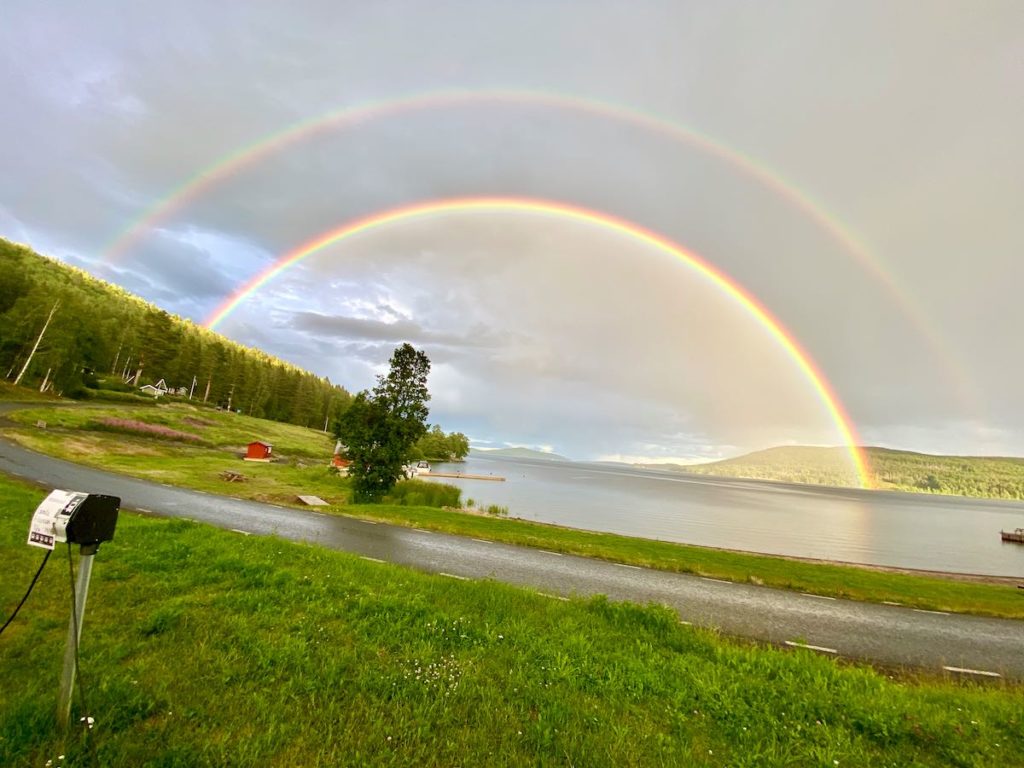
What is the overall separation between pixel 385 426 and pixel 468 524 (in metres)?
11.8

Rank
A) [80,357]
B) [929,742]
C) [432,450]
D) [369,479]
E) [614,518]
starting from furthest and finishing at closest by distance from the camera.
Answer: [432,450] < [80,357] < [614,518] < [369,479] < [929,742]

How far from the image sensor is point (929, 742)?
512 centimetres

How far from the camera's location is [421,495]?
113 feet

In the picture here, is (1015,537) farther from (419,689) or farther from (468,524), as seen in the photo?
(419,689)

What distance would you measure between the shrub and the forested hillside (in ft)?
28.5

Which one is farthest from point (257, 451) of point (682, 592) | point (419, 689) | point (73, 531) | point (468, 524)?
point (73, 531)

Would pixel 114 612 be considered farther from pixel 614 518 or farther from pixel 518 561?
pixel 614 518

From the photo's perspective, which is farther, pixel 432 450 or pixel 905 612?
pixel 432 450

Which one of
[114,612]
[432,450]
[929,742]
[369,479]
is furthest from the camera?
[432,450]

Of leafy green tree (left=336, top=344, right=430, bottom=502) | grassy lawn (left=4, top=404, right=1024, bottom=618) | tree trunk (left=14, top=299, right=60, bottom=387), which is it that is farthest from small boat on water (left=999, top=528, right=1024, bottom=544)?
tree trunk (left=14, top=299, right=60, bottom=387)

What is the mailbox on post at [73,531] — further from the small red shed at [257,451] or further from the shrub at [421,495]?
the small red shed at [257,451]

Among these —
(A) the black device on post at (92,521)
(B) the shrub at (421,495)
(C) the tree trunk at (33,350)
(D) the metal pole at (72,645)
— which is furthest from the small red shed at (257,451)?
(A) the black device on post at (92,521)

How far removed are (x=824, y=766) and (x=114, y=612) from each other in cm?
892

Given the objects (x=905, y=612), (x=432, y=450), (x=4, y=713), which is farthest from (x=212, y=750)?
(x=432, y=450)
